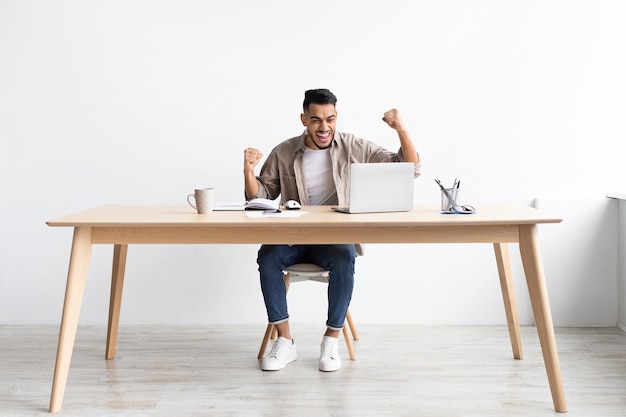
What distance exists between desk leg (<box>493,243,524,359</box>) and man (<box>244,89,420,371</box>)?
50cm

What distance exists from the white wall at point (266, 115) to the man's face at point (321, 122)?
0.56m

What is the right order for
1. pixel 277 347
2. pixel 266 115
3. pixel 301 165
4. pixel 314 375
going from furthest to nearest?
pixel 266 115
pixel 301 165
pixel 277 347
pixel 314 375

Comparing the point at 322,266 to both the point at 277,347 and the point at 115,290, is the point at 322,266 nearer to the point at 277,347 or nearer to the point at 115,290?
the point at 277,347

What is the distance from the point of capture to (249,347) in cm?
325

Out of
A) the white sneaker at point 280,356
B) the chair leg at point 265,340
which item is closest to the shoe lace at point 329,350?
the white sneaker at point 280,356

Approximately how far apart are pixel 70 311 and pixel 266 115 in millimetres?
1596

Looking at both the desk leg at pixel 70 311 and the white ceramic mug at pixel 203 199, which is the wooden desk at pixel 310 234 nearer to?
the desk leg at pixel 70 311

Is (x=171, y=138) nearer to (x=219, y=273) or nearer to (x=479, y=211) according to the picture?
(x=219, y=273)

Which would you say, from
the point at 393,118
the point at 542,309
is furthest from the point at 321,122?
the point at 542,309

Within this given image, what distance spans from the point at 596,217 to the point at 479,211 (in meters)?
1.27

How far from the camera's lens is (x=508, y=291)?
2975 mm

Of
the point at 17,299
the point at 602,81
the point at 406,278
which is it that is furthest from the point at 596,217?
the point at 17,299

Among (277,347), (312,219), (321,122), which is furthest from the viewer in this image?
(321,122)

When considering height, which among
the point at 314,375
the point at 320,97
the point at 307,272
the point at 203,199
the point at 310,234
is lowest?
the point at 314,375
